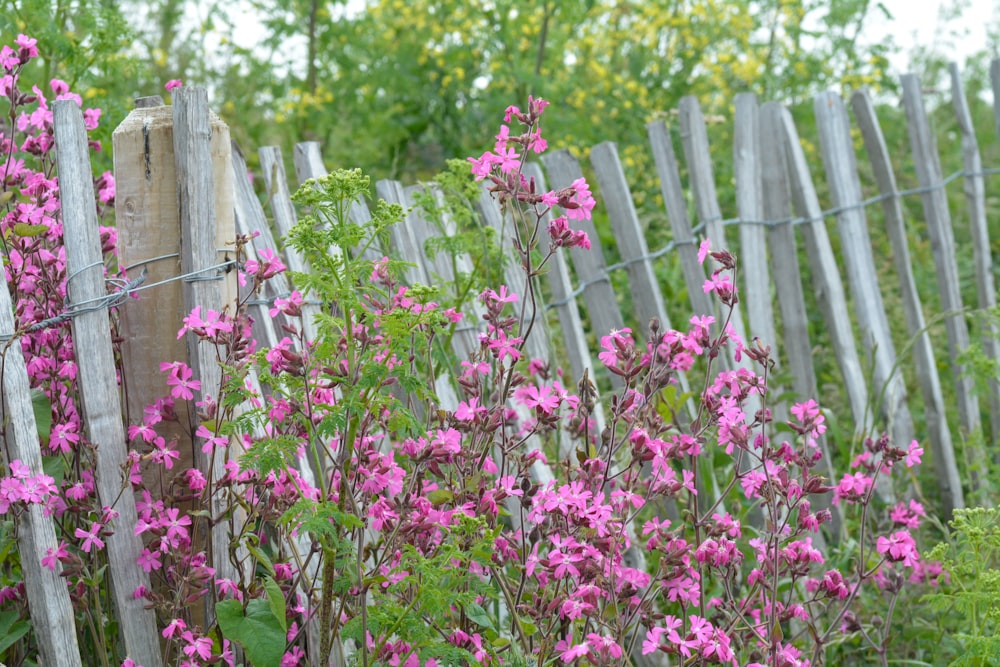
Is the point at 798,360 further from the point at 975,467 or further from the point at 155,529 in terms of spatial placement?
the point at 155,529

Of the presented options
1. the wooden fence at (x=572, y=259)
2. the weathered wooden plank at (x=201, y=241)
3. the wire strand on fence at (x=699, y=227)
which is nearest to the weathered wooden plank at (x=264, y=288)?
the wooden fence at (x=572, y=259)

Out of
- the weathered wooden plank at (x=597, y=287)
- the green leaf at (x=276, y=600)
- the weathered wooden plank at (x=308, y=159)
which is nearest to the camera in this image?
the green leaf at (x=276, y=600)

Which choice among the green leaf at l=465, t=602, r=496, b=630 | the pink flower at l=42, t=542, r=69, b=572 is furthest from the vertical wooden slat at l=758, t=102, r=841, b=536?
the pink flower at l=42, t=542, r=69, b=572

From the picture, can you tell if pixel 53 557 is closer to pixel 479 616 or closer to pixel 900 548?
pixel 479 616

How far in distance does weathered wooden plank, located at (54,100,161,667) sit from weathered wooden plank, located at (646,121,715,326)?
1990mm

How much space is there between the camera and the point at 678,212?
3486mm

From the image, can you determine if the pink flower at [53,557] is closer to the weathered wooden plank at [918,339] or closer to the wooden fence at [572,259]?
the wooden fence at [572,259]

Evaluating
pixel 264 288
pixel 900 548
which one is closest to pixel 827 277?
pixel 900 548

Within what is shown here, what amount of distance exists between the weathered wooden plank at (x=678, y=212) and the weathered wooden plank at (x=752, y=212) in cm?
26

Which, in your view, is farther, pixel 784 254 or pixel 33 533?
pixel 784 254

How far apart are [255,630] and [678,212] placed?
83.4 inches

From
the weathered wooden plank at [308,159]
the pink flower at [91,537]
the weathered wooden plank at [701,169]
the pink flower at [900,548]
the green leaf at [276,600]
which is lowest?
the pink flower at [900,548]

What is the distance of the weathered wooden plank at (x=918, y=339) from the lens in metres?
4.11

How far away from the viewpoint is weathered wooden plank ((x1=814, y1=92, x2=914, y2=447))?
402cm
